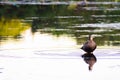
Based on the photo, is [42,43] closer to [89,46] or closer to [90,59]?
[89,46]

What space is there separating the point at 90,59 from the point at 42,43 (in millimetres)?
5087

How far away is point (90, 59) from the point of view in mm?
19703

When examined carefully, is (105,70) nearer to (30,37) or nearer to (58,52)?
(58,52)

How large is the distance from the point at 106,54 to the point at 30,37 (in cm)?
780

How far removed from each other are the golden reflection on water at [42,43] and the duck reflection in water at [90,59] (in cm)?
236

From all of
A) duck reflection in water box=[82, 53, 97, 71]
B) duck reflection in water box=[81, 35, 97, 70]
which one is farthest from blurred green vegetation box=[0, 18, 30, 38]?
duck reflection in water box=[82, 53, 97, 71]

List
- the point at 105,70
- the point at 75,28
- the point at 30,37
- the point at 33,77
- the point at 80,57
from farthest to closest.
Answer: the point at 75,28 < the point at 30,37 < the point at 80,57 < the point at 105,70 < the point at 33,77

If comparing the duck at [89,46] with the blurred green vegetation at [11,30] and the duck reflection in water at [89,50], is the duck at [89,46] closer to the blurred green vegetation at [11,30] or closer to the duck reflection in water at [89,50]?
the duck reflection in water at [89,50]

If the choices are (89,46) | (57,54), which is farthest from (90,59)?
(57,54)

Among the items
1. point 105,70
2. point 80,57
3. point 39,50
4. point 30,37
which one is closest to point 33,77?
point 105,70

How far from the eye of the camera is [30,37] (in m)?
27.9

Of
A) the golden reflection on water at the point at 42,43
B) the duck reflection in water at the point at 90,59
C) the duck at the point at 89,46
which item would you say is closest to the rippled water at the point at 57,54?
the golden reflection on water at the point at 42,43

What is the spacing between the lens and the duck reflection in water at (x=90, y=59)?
18841 millimetres

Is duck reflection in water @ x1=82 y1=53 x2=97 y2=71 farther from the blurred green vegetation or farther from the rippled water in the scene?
the blurred green vegetation
